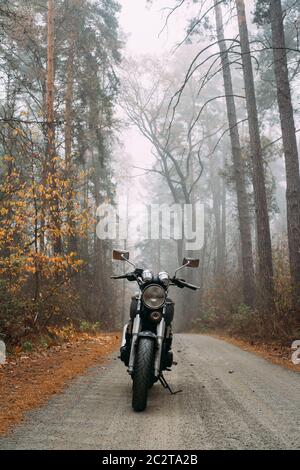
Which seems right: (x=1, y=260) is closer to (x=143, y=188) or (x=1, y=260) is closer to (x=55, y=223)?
(x=55, y=223)

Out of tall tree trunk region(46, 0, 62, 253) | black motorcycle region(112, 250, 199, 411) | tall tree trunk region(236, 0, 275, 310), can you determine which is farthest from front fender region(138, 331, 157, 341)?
tall tree trunk region(236, 0, 275, 310)

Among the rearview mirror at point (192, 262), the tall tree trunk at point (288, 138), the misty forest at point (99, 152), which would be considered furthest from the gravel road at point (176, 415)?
the tall tree trunk at point (288, 138)

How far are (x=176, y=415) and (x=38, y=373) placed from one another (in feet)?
9.94

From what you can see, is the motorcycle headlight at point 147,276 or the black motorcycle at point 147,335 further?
the motorcycle headlight at point 147,276

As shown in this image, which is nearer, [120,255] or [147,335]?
[147,335]

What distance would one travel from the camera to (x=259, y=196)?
45.4ft

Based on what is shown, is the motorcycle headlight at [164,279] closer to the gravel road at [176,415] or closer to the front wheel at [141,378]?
the front wheel at [141,378]

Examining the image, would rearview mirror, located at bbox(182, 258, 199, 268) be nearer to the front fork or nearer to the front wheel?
the front fork

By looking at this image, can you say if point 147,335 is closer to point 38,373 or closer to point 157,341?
point 157,341

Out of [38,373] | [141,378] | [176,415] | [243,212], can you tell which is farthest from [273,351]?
[243,212]

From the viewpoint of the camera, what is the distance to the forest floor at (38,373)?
204 inches

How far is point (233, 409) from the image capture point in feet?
16.8

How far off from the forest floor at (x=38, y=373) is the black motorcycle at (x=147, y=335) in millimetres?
1104

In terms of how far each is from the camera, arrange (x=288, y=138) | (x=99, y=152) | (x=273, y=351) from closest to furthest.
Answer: (x=273, y=351), (x=288, y=138), (x=99, y=152)
